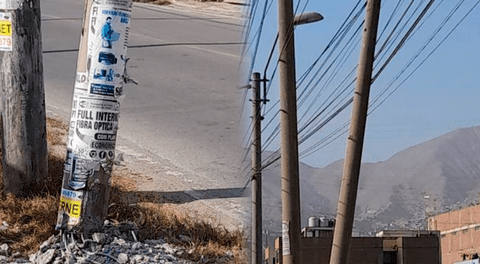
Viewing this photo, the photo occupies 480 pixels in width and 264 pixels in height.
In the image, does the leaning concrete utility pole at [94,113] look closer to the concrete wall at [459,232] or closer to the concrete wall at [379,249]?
the concrete wall at [379,249]

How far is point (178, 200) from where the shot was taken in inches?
335

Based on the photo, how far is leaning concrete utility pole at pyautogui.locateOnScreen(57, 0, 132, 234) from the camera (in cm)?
700

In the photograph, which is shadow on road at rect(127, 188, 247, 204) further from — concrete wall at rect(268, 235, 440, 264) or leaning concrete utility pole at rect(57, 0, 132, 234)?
concrete wall at rect(268, 235, 440, 264)

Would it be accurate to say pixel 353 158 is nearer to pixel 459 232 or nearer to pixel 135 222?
pixel 135 222

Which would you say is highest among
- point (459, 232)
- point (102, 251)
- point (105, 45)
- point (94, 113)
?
point (105, 45)

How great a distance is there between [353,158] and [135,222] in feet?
13.2

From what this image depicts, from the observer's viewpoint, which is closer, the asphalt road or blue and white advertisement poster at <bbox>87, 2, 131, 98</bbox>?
blue and white advertisement poster at <bbox>87, 2, 131, 98</bbox>

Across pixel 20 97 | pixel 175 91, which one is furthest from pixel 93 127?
pixel 175 91

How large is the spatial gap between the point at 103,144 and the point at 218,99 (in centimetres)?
650

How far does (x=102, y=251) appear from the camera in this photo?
701cm

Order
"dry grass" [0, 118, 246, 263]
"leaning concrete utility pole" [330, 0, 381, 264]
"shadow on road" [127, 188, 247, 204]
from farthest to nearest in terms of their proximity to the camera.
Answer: "leaning concrete utility pole" [330, 0, 381, 264]
"shadow on road" [127, 188, 247, 204]
"dry grass" [0, 118, 246, 263]

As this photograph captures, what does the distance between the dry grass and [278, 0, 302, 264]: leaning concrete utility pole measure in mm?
3203

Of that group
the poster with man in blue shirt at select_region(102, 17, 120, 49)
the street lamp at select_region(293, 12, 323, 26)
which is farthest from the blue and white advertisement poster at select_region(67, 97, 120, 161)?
the street lamp at select_region(293, 12, 323, 26)

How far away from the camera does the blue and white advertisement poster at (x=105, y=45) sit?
698cm
